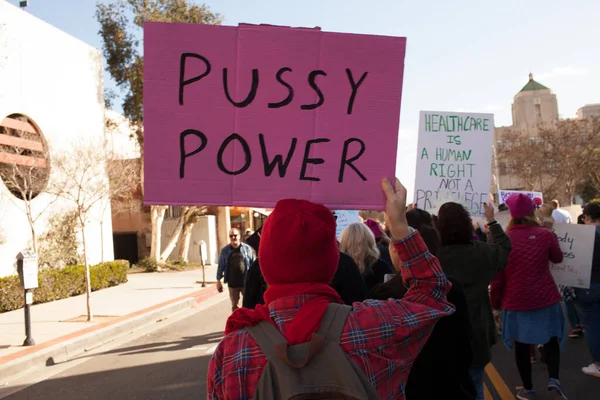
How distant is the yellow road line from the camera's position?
5.93m

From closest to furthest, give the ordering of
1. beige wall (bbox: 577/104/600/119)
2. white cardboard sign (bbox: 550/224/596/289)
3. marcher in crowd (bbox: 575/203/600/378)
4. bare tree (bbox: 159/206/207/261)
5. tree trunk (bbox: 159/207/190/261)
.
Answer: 1. white cardboard sign (bbox: 550/224/596/289)
2. marcher in crowd (bbox: 575/203/600/378)
3. tree trunk (bbox: 159/207/190/261)
4. bare tree (bbox: 159/206/207/261)
5. beige wall (bbox: 577/104/600/119)

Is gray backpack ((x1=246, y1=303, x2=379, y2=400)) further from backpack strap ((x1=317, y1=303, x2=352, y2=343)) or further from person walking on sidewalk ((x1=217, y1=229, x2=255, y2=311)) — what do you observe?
person walking on sidewalk ((x1=217, y1=229, x2=255, y2=311))

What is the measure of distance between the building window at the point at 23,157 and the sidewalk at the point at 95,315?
135 inches

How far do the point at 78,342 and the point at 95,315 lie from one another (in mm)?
3532

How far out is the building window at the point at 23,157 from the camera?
51.7 feet

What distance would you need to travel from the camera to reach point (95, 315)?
43.7 ft

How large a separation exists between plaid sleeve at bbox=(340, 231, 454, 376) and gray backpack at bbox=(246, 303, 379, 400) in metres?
0.07

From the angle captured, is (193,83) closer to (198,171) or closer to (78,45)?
(198,171)

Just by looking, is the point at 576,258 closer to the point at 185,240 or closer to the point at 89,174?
the point at 89,174

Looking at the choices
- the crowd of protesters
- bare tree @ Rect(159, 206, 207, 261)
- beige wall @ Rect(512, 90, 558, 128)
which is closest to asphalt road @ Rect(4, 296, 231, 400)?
the crowd of protesters

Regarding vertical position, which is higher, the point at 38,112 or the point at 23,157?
the point at 38,112

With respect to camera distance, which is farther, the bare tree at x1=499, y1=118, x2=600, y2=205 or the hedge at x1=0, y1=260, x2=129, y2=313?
the bare tree at x1=499, y1=118, x2=600, y2=205

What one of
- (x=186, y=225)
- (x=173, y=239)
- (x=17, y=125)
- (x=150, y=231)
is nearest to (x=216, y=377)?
(x=17, y=125)

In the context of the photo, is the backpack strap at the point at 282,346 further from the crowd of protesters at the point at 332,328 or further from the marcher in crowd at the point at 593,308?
the marcher in crowd at the point at 593,308
